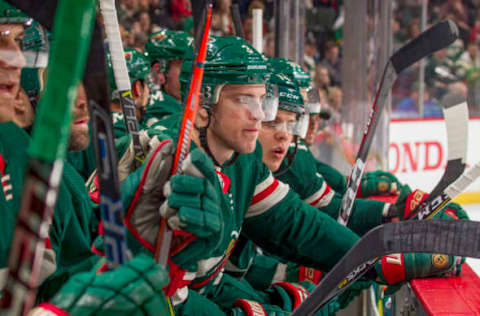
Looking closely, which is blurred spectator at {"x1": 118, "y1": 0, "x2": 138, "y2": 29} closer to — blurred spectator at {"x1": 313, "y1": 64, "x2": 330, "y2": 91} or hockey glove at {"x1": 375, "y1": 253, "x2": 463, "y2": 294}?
blurred spectator at {"x1": 313, "y1": 64, "x2": 330, "y2": 91}

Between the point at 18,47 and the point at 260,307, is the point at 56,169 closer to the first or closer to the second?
the point at 18,47

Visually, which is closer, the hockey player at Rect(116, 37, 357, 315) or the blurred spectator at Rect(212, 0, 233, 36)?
the hockey player at Rect(116, 37, 357, 315)

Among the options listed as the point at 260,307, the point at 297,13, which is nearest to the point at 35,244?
the point at 260,307

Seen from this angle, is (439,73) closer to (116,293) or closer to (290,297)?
(290,297)

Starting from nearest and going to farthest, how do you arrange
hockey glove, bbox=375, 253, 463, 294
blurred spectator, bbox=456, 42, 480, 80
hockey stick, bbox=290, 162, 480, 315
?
hockey stick, bbox=290, 162, 480, 315 → hockey glove, bbox=375, 253, 463, 294 → blurred spectator, bbox=456, 42, 480, 80

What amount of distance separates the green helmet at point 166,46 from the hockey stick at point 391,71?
1.12 meters

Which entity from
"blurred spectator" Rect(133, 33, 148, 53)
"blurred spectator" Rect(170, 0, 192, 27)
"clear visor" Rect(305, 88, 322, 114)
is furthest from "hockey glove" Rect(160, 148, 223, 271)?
"blurred spectator" Rect(133, 33, 148, 53)

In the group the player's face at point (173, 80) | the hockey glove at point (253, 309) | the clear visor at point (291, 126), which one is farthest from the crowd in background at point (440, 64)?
the hockey glove at point (253, 309)

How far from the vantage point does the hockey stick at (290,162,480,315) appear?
1024mm

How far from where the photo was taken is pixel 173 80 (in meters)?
2.66

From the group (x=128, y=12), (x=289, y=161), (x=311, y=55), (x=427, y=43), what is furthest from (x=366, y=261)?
(x=128, y=12)

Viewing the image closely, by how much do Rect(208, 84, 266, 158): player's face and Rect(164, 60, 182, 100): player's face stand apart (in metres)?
1.40

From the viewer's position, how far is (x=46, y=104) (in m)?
0.49

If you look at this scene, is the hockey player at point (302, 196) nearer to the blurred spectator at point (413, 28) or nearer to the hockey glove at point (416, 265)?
the hockey glove at point (416, 265)
